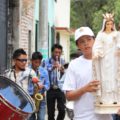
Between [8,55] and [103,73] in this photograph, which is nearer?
[103,73]

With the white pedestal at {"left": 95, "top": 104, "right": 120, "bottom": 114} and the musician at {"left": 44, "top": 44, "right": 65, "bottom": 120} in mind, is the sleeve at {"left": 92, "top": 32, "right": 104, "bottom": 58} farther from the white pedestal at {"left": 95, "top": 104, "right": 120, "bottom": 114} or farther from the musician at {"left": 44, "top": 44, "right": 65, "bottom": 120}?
the musician at {"left": 44, "top": 44, "right": 65, "bottom": 120}

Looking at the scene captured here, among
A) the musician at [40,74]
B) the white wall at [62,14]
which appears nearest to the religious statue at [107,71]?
the musician at [40,74]

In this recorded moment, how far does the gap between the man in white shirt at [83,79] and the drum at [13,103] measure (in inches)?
23.5

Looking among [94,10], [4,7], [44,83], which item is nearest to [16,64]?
Result: [44,83]

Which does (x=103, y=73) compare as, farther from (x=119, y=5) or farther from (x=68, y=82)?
(x=119, y=5)

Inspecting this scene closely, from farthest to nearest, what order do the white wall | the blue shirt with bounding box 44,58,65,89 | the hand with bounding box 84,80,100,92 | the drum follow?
the white wall → the blue shirt with bounding box 44,58,65,89 → the drum → the hand with bounding box 84,80,100,92

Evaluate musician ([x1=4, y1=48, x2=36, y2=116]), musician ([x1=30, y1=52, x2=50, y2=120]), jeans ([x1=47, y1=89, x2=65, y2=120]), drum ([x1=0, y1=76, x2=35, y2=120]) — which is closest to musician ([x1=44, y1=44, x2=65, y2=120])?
jeans ([x1=47, y1=89, x2=65, y2=120])

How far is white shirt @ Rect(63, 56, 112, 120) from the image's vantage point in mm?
5234

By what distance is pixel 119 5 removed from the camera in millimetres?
43375

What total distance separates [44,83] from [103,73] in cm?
453

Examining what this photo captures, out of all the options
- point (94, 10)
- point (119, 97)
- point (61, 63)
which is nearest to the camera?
point (119, 97)

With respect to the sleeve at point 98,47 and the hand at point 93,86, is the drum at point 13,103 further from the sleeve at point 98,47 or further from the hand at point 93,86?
the sleeve at point 98,47

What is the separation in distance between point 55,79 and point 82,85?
591 cm

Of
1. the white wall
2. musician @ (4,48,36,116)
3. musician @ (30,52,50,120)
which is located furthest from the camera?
the white wall
